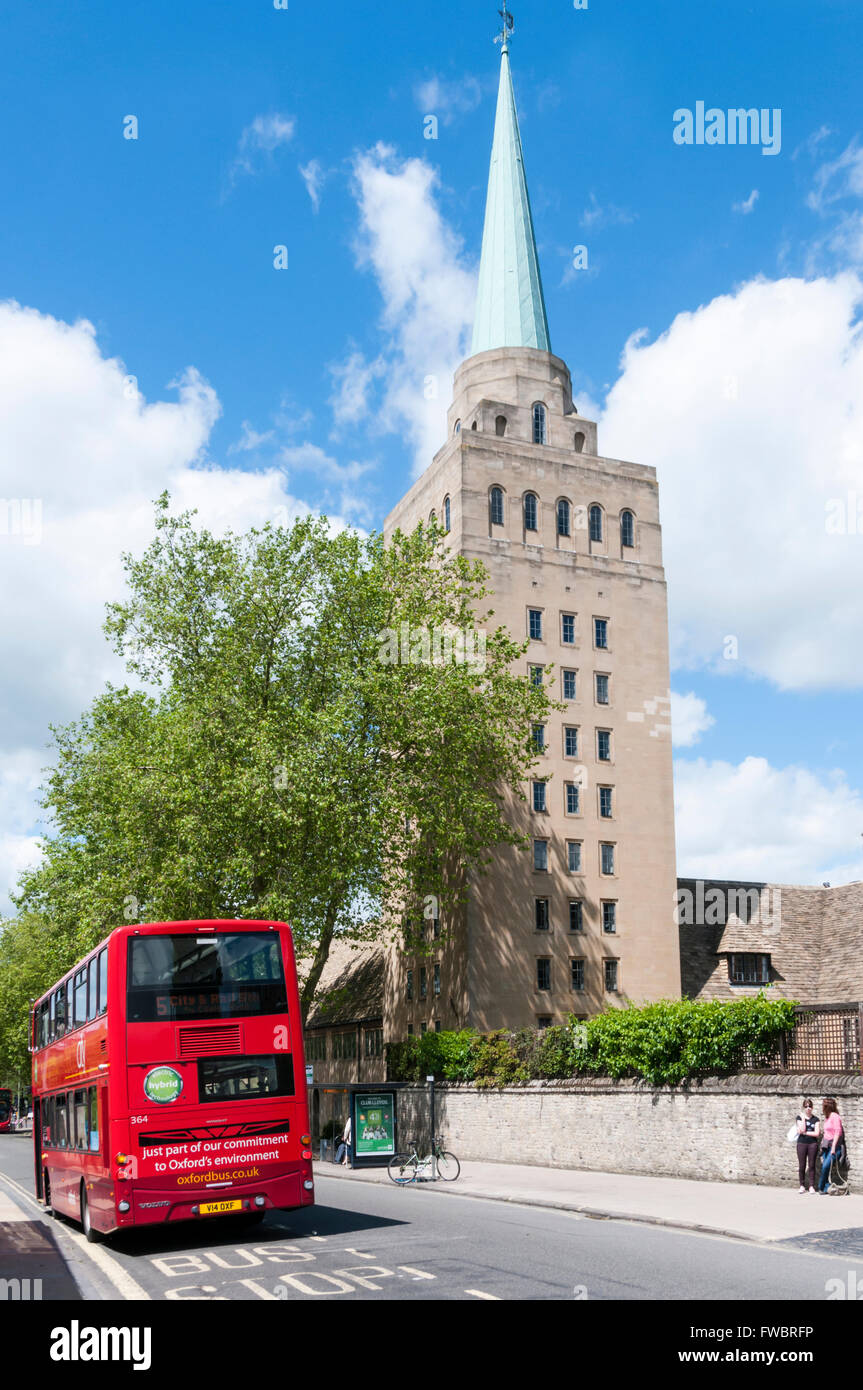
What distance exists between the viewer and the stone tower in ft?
162

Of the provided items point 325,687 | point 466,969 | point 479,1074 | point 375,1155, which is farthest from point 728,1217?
point 466,969

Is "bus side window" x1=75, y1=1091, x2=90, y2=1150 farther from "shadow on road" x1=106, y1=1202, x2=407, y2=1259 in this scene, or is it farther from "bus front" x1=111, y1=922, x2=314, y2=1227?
"bus front" x1=111, y1=922, x2=314, y2=1227

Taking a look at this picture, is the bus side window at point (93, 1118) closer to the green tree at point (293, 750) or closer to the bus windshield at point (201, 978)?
the bus windshield at point (201, 978)

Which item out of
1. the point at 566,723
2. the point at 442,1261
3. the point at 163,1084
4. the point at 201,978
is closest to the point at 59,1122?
the point at 163,1084

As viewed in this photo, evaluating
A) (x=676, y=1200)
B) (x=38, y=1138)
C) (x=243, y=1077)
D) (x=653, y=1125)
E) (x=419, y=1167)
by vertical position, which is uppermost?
(x=243, y=1077)

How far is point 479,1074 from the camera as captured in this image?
37.0 meters

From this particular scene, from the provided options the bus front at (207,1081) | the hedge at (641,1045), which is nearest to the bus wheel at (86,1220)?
the bus front at (207,1081)

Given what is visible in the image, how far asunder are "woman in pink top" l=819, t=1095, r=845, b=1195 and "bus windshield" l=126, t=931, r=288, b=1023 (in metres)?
9.62

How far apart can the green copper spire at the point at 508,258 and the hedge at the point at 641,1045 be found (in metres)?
34.0

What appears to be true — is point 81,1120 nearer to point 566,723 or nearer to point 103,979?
point 103,979

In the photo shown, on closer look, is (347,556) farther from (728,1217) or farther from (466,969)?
(728,1217)

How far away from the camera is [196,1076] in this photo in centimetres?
1576

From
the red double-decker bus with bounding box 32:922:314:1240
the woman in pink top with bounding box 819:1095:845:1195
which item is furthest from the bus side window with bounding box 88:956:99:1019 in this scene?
A: the woman in pink top with bounding box 819:1095:845:1195

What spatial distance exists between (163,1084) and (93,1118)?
1.83m
